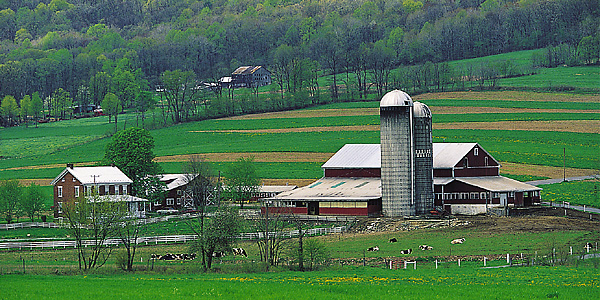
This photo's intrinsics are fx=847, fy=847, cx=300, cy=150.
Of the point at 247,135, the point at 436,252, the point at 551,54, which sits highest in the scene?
the point at 551,54

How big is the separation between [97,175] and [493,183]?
37.2m

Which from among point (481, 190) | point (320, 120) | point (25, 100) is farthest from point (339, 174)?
point (25, 100)

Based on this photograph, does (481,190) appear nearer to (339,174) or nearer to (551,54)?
(339,174)

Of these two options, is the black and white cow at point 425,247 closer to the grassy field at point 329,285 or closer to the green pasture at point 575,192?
→ the grassy field at point 329,285

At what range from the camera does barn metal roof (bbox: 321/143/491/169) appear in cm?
7962

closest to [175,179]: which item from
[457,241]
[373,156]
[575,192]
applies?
[373,156]

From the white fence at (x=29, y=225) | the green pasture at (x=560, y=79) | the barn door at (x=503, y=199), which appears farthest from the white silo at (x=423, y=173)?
the green pasture at (x=560, y=79)

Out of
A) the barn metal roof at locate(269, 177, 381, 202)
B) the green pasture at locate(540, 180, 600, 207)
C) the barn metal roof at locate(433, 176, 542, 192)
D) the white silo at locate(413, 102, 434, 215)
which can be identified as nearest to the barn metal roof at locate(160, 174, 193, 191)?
the barn metal roof at locate(269, 177, 381, 202)

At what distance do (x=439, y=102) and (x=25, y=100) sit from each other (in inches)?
3040

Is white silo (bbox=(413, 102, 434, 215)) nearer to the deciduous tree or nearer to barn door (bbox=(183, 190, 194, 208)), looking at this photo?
barn door (bbox=(183, 190, 194, 208))

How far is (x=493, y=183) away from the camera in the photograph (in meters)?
77.6

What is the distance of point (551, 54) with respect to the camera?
168500 mm

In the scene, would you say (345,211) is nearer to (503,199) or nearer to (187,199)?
(503,199)

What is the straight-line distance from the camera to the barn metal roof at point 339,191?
76.7 metres
